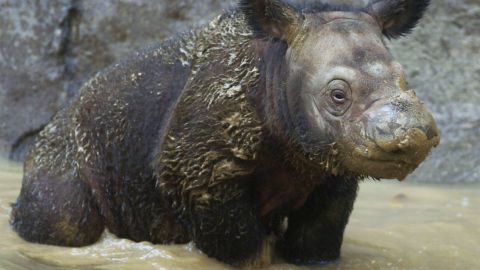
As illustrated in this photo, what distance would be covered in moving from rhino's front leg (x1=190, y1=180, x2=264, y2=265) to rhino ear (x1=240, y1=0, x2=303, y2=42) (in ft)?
2.85

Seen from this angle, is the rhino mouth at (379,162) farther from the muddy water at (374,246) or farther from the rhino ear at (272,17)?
the muddy water at (374,246)

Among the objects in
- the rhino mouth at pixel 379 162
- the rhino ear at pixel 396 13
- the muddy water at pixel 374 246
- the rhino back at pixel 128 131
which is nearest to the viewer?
the rhino mouth at pixel 379 162

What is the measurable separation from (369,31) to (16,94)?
578cm

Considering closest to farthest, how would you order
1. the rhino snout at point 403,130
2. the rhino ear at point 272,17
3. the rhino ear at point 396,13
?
1. the rhino snout at point 403,130
2. the rhino ear at point 272,17
3. the rhino ear at point 396,13

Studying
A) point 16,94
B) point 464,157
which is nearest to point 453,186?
point 464,157

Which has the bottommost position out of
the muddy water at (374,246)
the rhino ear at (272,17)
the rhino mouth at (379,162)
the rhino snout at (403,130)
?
the muddy water at (374,246)

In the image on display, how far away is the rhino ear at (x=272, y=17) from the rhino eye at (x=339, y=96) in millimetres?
545

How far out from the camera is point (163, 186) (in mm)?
5668

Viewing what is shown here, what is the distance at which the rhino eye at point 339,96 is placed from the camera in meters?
4.78

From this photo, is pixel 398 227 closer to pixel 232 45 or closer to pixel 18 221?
pixel 232 45

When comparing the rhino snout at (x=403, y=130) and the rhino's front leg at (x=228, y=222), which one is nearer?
the rhino snout at (x=403, y=130)

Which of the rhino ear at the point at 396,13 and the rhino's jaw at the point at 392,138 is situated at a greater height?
the rhino ear at the point at 396,13

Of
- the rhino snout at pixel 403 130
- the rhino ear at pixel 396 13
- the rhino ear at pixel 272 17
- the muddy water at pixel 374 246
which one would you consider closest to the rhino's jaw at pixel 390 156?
the rhino snout at pixel 403 130

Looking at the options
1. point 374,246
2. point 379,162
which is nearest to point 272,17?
point 379,162
